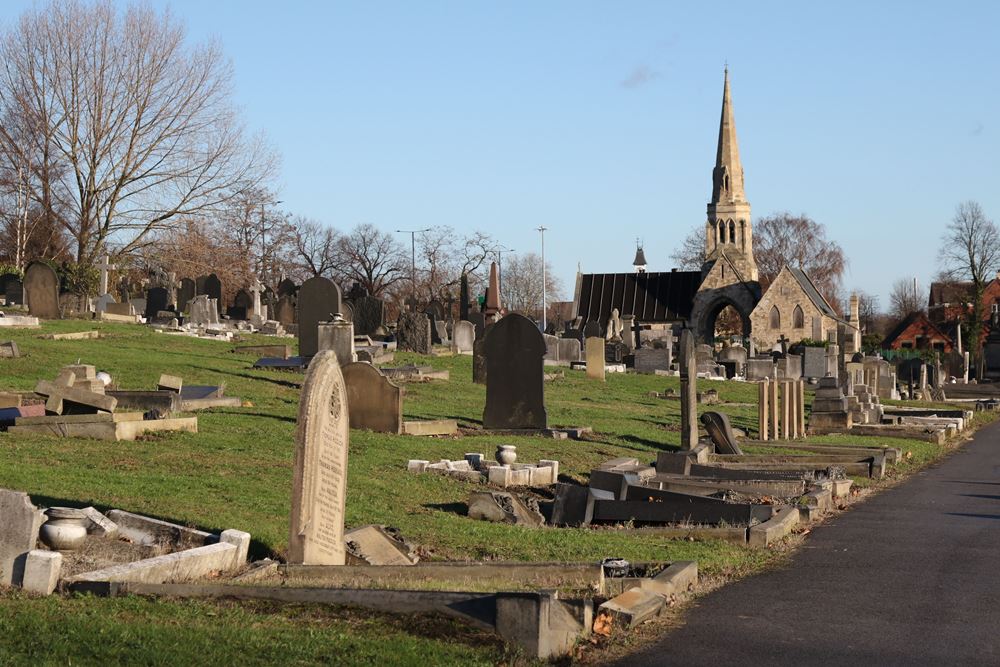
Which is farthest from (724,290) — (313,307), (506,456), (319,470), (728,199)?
(319,470)

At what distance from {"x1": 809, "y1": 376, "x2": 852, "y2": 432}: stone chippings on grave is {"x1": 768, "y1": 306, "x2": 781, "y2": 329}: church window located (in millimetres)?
59119

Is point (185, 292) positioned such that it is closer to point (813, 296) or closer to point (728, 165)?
point (813, 296)

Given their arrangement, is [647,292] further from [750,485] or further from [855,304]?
[750,485]

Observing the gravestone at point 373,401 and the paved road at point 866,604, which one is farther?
the gravestone at point 373,401

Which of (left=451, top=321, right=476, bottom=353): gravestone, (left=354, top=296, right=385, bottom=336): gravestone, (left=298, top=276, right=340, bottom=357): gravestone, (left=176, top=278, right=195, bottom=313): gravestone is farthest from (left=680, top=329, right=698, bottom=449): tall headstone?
(left=176, top=278, right=195, bottom=313): gravestone

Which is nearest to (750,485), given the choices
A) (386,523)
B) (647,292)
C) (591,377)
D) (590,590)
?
(386,523)

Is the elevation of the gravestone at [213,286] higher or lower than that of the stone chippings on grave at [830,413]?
higher

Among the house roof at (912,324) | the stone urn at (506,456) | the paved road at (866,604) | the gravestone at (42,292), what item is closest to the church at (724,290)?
the house roof at (912,324)

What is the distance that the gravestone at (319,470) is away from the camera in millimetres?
8547

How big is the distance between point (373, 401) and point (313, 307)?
8.24 metres

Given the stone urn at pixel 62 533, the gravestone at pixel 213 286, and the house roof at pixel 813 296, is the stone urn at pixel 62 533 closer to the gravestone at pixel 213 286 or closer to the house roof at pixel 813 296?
the gravestone at pixel 213 286

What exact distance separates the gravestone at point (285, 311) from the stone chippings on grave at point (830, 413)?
21441 mm

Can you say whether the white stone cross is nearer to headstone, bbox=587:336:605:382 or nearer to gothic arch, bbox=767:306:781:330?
headstone, bbox=587:336:605:382

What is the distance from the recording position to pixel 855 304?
225ft
